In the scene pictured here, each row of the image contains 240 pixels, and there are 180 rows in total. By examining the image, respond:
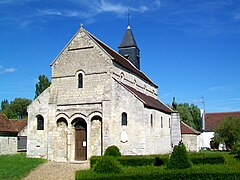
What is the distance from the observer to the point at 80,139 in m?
24.6

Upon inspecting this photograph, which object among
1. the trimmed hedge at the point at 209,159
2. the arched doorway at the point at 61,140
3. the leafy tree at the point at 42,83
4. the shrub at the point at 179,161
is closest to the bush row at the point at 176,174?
the shrub at the point at 179,161

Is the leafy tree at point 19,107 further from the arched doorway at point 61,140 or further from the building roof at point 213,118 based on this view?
the arched doorway at point 61,140

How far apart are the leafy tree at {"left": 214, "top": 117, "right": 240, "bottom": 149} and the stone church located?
12898 mm

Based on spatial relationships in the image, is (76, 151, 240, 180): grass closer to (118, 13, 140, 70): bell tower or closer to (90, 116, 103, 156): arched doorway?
(90, 116, 103, 156): arched doorway

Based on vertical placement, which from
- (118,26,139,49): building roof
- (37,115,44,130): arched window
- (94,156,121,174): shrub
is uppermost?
(118,26,139,49): building roof

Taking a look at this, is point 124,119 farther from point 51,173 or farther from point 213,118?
point 213,118

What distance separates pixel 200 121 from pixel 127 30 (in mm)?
25620

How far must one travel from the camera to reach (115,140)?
74.5 feet

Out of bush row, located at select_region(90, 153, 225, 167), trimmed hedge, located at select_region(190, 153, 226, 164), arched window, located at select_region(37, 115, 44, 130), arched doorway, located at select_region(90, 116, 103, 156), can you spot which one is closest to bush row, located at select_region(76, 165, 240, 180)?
bush row, located at select_region(90, 153, 225, 167)

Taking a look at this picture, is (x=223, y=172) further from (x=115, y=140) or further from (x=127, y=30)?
(x=127, y=30)

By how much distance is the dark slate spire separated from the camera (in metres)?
36.6

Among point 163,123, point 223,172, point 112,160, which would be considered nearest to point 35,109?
point 163,123

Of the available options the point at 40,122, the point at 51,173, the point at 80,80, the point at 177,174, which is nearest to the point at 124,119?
the point at 80,80

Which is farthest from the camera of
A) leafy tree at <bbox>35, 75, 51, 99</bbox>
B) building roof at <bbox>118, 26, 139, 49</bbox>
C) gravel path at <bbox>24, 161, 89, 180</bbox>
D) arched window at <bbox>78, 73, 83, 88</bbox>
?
leafy tree at <bbox>35, 75, 51, 99</bbox>
